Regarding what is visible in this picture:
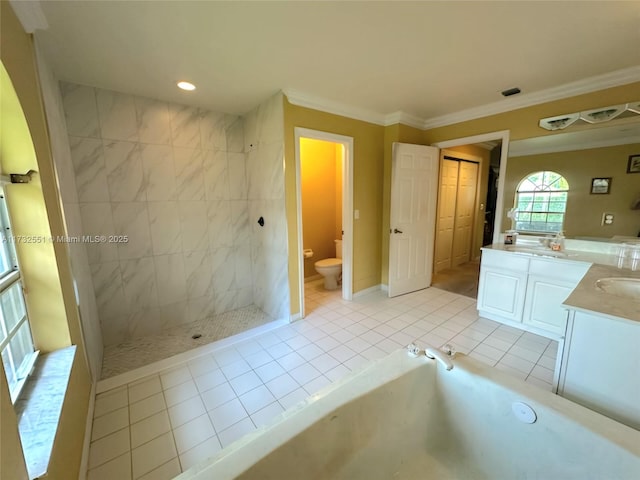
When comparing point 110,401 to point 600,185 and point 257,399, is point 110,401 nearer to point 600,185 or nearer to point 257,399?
point 257,399

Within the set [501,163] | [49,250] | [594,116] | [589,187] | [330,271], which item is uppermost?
[594,116]

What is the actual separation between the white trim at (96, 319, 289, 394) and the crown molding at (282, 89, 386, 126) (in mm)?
2274

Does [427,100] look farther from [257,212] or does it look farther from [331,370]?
[331,370]

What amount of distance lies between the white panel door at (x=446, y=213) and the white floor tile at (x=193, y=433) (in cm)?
392

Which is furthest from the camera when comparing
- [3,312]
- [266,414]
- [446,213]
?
[446,213]

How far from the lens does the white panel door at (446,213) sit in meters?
4.21

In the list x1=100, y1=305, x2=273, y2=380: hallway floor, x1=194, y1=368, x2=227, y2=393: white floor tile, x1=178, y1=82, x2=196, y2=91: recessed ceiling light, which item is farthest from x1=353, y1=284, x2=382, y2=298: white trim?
x1=178, y1=82, x2=196, y2=91: recessed ceiling light

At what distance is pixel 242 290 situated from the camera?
335cm

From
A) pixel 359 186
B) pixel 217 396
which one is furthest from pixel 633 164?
pixel 217 396

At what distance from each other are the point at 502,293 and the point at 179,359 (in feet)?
10.3

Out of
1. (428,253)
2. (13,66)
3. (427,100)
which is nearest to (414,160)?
(427,100)

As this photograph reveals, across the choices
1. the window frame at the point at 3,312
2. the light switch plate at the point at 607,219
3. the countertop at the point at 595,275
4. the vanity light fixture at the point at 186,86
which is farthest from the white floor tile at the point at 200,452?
the light switch plate at the point at 607,219

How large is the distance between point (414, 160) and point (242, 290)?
9.00ft

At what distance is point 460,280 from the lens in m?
4.08
